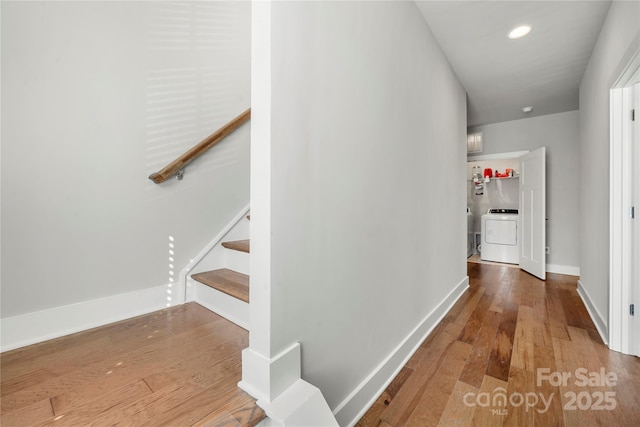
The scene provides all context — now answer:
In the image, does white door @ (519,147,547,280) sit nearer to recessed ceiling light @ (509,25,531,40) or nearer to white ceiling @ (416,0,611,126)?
white ceiling @ (416,0,611,126)

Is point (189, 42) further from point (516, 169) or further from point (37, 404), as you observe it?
point (516, 169)

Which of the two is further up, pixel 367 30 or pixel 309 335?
pixel 367 30

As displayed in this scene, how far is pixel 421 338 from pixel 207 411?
155cm

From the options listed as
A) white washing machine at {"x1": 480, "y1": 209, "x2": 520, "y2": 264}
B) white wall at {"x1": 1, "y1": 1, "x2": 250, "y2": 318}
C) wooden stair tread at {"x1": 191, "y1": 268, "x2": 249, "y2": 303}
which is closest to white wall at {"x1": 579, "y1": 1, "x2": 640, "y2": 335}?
white washing machine at {"x1": 480, "y1": 209, "x2": 520, "y2": 264}

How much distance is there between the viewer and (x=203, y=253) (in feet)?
5.95

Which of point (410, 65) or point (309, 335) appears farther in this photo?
point (410, 65)

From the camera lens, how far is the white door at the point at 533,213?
141 inches

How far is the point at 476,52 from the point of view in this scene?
96.9 inches

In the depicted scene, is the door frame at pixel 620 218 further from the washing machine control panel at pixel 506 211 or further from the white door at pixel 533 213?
the washing machine control panel at pixel 506 211

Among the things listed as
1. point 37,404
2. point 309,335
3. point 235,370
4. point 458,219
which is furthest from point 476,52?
point 37,404

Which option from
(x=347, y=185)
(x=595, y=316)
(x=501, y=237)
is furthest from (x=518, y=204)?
(x=347, y=185)

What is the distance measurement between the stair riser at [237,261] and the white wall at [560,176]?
4.61m

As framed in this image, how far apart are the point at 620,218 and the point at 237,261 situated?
105 inches

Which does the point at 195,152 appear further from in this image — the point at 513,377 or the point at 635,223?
the point at 635,223
